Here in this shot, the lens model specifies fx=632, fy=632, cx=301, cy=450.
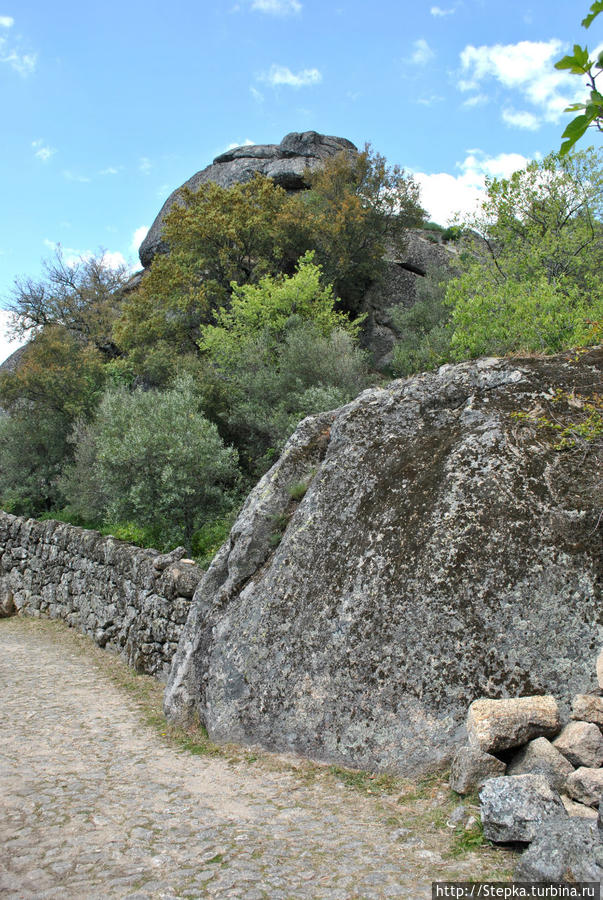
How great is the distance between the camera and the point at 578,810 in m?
4.33

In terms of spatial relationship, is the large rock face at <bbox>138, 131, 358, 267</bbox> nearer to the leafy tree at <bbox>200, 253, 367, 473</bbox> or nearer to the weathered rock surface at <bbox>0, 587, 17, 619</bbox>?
the leafy tree at <bbox>200, 253, 367, 473</bbox>

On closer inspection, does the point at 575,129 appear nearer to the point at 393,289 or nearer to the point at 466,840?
the point at 466,840

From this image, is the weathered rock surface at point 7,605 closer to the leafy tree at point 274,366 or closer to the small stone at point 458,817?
the leafy tree at point 274,366

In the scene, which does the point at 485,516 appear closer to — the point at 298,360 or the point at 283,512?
the point at 283,512

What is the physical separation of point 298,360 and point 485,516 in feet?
55.2

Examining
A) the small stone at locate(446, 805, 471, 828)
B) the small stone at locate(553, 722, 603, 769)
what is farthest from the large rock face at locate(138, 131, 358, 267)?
the small stone at locate(446, 805, 471, 828)

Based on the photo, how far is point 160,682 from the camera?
9.94 m

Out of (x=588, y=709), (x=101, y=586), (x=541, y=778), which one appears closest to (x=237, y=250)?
(x=101, y=586)

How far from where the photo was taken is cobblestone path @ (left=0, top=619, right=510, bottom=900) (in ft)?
13.1

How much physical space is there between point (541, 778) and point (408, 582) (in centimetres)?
219

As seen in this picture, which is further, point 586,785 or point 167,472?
point 167,472

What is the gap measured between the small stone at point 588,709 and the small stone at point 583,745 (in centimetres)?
8

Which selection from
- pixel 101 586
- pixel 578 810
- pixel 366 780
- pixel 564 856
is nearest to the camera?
pixel 564 856

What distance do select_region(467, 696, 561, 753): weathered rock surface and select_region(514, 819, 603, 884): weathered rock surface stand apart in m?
1.16
